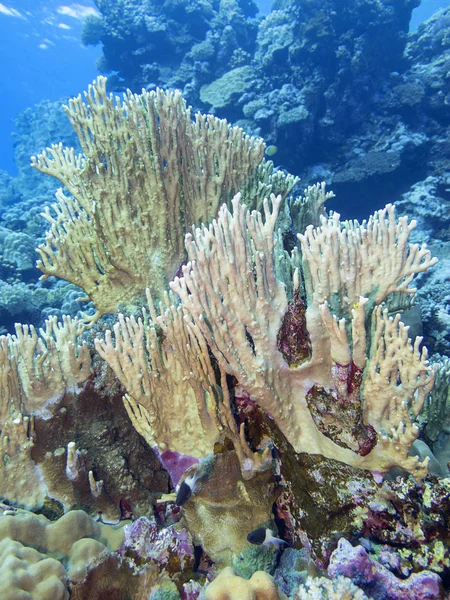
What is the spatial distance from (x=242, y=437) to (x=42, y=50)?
256 ft

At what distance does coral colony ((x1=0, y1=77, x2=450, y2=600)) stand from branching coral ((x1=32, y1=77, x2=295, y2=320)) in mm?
1050

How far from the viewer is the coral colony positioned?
2062 mm

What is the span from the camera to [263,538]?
2449mm

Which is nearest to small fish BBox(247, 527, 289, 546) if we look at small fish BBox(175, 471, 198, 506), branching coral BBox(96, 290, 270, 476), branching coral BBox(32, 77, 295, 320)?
branching coral BBox(96, 290, 270, 476)

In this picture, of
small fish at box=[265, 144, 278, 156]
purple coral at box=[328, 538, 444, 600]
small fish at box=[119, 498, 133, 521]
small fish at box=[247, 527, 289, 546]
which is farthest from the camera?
small fish at box=[265, 144, 278, 156]

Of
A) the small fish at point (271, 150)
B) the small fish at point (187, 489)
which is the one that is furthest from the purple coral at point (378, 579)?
the small fish at point (271, 150)

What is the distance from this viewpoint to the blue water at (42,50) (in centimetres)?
4309

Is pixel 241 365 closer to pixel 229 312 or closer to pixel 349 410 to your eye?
pixel 229 312

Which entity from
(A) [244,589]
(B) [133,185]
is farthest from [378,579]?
(B) [133,185]

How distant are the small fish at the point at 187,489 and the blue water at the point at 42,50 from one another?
94.0 ft

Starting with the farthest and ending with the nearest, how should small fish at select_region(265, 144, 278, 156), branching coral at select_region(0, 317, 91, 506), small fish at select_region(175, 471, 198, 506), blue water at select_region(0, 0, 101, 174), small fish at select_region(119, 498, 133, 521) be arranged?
1. blue water at select_region(0, 0, 101, 174)
2. small fish at select_region(265, 144, 278, 156)
3. small fish at select_region(119, 498, 133, 521)
4. branching coral at select_region(0, 317, 91, 506)
5. small fish at select_region(175, 471, 198, 506)

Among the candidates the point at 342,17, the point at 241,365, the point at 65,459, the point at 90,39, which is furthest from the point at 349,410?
the point at 90,39

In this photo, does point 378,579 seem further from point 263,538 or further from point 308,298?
point 308,298

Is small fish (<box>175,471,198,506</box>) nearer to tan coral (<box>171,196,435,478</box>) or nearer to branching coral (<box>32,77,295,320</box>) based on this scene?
tan coral (<box>171,196,435,478</box>)
